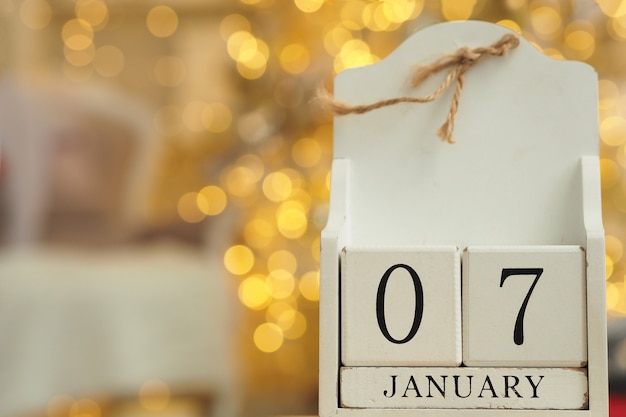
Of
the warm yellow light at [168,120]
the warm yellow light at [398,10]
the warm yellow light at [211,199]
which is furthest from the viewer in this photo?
the warm yellow light at [168,120]

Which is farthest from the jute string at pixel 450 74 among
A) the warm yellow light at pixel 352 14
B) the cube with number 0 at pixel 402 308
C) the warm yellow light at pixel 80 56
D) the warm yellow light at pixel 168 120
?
the warm yellow light at pixel 80 56

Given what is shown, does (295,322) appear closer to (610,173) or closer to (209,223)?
(209,223)

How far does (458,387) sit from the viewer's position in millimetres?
540

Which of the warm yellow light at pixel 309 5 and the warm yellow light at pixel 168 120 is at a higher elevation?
the warm yellow light at pixel 309 5

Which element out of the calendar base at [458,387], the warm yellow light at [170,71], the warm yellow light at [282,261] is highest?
the warm yellow light at [170,71]

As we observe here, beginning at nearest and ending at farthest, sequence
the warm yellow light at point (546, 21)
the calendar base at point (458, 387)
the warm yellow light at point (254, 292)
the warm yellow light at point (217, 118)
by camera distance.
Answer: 1. the calendar base at point (458, 387)
2. the warm yellow light at point (546, 21)
3. the warm yellow light at point (254, 292)
4. the warm yellow light at point (217, 118)

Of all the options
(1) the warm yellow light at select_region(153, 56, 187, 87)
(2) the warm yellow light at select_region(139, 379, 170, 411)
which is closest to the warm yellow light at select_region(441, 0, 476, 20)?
(2) the warm yellow light at select_region(139, 379, 170, 411)

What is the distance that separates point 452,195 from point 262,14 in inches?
87.1

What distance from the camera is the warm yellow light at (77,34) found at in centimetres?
331

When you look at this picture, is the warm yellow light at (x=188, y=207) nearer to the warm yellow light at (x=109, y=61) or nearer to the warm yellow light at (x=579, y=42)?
the warm yellow light at (x=109, y=61)

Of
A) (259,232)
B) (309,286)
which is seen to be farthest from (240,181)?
(309,286)

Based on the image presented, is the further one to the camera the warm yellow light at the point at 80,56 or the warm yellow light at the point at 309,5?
the warm yellow light at the point at 80,56

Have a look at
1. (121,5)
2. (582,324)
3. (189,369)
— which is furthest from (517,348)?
(121,5)

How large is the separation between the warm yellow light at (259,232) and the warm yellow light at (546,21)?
1.01m
